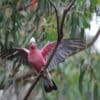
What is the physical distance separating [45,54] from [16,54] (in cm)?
18

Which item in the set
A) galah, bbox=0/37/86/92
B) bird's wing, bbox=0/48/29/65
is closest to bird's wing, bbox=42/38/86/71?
galah, bbox=0/37/86/92

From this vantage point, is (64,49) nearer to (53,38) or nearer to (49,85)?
(53,38)

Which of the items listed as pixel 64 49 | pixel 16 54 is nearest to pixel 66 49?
pixel 64 49

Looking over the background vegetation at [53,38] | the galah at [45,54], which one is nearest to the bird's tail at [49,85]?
the galah at [45,54]

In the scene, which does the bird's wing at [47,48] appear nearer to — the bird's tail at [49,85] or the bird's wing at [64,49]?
the bird's wing at [64,49]

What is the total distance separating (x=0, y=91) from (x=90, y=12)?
33.2 inches

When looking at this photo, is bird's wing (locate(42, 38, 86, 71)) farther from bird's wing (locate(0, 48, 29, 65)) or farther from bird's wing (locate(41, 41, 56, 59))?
bird's wing (locate(0, 48, 29, 65))

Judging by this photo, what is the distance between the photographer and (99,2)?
2.48m

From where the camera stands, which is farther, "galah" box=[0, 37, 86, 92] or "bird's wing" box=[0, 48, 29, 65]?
"bird's wing" box=[0, 48, 29, 65]

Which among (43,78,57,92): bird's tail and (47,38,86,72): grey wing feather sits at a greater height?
(47,38,86,72): grey wing feather

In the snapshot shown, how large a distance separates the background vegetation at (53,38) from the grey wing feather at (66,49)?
0.08 metres

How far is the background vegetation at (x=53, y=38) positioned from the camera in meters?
2.51

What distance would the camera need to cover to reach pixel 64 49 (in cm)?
247

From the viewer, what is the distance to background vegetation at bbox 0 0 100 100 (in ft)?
8.23
